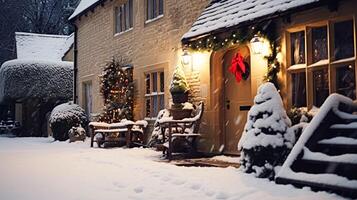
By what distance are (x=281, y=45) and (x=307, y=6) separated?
1078mm

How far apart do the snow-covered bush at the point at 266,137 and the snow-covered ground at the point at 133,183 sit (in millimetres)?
241

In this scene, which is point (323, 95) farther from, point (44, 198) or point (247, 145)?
point (44, 198)

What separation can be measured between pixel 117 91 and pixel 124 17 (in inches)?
104

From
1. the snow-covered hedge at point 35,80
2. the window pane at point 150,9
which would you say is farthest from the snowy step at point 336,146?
the snow-covered hedge at point 35,80

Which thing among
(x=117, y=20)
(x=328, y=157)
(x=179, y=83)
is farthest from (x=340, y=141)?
(x=117, y=20)

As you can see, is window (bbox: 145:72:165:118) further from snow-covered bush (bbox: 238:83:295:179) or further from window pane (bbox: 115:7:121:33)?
snow-covered bush (bbox: 238:83:295:179)

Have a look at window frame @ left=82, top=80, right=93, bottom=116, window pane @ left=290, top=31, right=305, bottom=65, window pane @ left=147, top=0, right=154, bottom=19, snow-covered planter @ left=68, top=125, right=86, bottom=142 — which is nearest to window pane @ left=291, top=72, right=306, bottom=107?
window pane @ left=290, top=31, right=305, bottom=65

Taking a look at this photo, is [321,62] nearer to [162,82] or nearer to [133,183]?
[133,183]

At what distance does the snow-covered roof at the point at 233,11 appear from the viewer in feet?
23.5

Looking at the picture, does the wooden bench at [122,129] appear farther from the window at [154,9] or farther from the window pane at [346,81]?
the window pane at [346,81]

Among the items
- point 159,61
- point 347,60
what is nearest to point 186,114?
point 159,61

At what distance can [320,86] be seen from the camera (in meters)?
6.86

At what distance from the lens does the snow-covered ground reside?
4.80 metres

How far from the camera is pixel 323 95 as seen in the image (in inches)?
268
